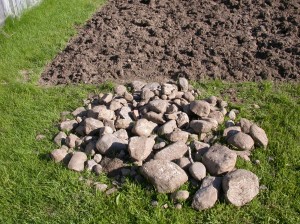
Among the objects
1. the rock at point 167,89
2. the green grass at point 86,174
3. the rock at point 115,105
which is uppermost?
the rock at point 167,89

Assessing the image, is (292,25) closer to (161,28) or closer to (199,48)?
(199,48)

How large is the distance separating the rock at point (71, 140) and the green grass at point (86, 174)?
0.60 ft

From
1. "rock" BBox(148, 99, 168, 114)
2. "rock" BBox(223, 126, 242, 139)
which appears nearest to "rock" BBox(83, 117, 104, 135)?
"rock" BBox(148, 99, 168, 114)

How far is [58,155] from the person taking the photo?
3.56 meters

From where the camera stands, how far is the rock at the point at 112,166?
11.1 feet

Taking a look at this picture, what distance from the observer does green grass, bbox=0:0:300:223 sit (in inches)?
117

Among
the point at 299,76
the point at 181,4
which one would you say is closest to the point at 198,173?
the point at 299,76

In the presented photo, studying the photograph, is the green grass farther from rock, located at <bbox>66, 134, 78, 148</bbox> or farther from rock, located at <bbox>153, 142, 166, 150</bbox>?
rock, located at <bbox>153, 142, 166, 150</bbox>

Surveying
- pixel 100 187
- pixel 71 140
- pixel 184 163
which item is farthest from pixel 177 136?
pixel 71 140

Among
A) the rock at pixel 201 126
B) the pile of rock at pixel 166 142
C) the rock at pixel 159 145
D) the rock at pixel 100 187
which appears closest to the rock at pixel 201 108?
the pile of rock at pixel 166 142

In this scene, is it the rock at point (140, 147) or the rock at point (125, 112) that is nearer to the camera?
the rock at point (140, 147)

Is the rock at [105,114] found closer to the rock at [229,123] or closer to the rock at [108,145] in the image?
the rock at [108,145]

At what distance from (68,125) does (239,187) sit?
1.93 metres

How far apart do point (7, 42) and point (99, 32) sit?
147cm
